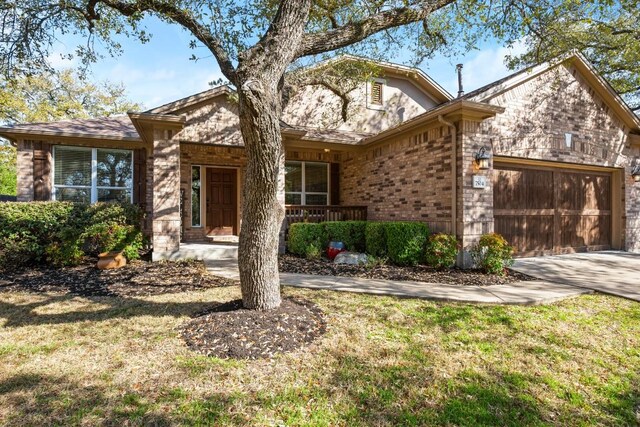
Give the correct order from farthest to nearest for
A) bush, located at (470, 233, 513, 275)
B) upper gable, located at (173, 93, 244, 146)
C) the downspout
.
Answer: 1. upper gable, located at (173, 93, 244, 146)
2. the downspout
3. bush, located at (470, 233, 513, 275)

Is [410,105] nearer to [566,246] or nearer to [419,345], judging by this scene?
[566,246]

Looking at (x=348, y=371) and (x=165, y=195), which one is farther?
(x=165, y=195)

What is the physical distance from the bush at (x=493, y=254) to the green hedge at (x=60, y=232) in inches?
298

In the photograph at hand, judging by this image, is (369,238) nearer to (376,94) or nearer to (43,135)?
(376,94)

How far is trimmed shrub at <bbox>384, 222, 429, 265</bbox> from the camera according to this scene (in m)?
7.06

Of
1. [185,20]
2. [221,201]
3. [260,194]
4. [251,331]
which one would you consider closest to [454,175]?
[260,194]

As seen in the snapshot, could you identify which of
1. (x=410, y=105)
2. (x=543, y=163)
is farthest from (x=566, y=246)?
(x=410, y=105)

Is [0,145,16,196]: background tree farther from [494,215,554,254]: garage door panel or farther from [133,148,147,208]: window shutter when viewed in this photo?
[494,215,554,254]: garage door panel

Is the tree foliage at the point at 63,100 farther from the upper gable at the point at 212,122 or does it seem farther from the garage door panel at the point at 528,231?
the garage door panel at the point at 528,231

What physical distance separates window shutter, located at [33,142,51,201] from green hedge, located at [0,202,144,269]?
74.5 inches

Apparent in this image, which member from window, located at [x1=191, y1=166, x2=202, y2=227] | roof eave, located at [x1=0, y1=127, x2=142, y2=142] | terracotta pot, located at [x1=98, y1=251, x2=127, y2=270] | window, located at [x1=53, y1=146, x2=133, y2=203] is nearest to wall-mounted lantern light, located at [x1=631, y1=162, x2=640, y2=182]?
window, located at [x1=191, y1=166, x2=202, y2=227]

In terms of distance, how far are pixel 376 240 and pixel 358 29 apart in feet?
16.0

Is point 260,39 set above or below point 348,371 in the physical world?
above

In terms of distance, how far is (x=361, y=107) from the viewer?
11672mm
